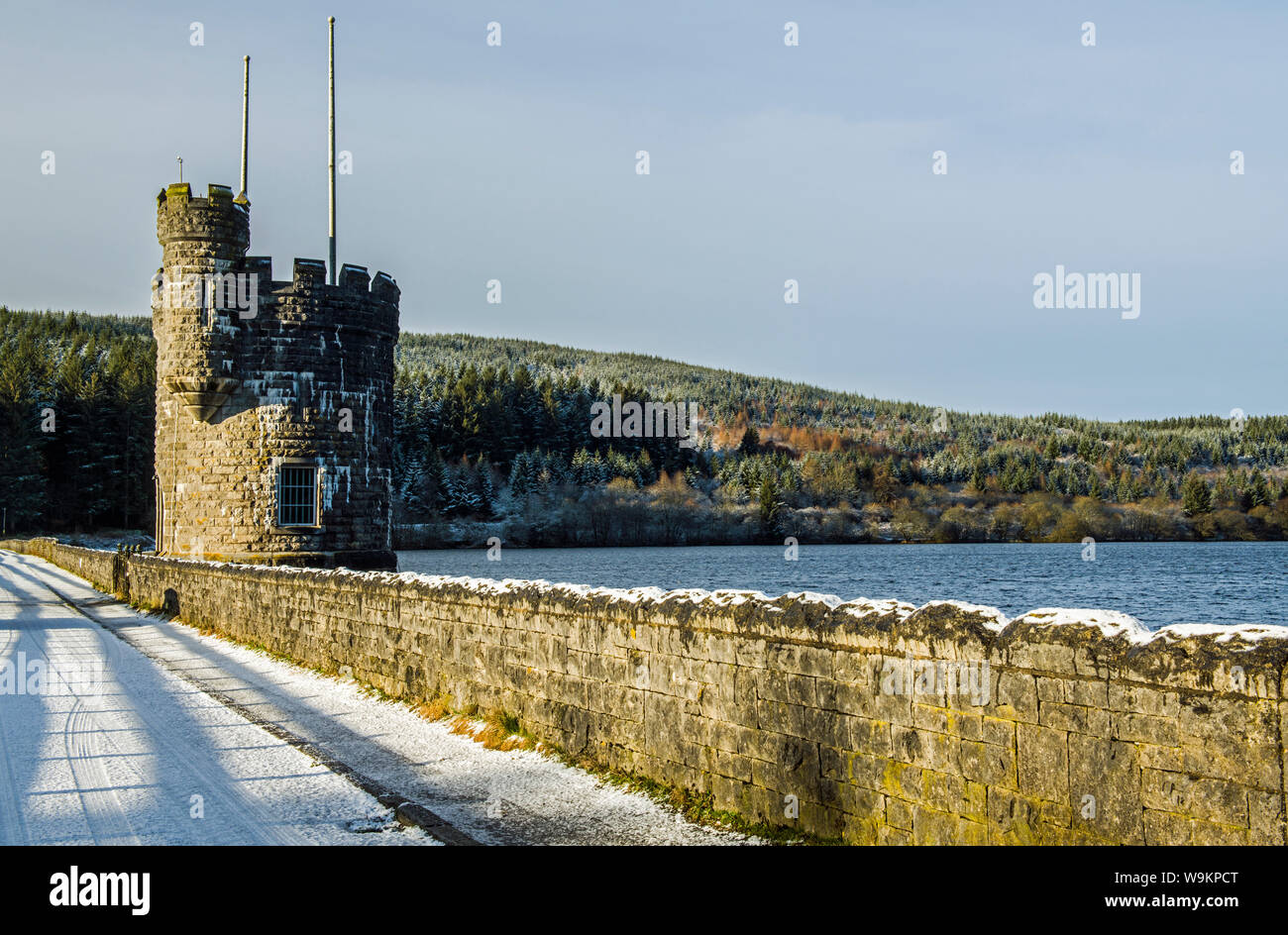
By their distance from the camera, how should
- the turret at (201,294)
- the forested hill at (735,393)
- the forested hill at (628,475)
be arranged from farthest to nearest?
the forested hill at (735,393)
the forested hill at (628,475)
the turret at (201,294)

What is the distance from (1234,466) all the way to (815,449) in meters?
48.1

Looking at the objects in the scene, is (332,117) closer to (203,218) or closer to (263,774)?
(203,218)

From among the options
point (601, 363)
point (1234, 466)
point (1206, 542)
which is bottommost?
point (1206, 542)

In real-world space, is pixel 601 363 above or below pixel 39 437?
above

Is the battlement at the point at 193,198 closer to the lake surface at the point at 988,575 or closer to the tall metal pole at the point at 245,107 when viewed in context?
the tall metal pole at the point at 245,107

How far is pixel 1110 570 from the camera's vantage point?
51.9m

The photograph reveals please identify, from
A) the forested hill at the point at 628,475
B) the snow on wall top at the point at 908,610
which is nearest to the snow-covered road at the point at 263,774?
the snow on wall top at the point at 908,610

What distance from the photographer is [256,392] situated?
19734 millimetres

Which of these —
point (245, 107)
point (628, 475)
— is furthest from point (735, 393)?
point (245, 107)

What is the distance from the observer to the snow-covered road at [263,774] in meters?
5.98

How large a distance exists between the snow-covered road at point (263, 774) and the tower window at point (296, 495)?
7469mm

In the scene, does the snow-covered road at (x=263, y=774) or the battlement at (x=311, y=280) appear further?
the battlement at (x=311, y=280)
